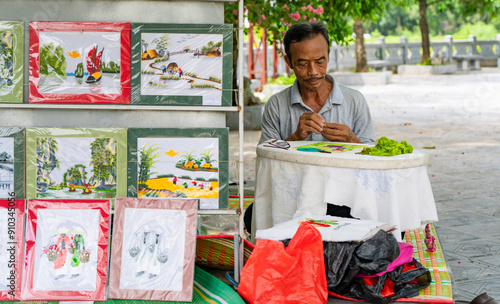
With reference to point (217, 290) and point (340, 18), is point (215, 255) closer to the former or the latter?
point (217, 290)

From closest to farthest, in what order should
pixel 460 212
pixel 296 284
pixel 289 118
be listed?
pixel 296 284, pixel 289 118, pixel 460 212

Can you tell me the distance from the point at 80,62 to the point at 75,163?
1.45 feet

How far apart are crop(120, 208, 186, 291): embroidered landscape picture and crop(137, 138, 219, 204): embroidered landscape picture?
0.11 metres

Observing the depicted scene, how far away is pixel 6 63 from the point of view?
282 cm

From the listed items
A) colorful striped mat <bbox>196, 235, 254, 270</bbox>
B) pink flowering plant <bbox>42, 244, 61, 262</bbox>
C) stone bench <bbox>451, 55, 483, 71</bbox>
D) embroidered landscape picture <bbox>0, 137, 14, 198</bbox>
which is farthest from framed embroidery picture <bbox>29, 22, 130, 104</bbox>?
stone bench <bbox>451, 55, 483, 71</bbox>

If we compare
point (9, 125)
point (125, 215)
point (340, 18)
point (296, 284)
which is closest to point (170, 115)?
point (125, 215)

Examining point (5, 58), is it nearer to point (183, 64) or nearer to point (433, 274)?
point (183, 64)

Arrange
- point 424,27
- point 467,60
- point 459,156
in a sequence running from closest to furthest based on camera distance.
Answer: point 459,156 < point 424,27 < point 467,60

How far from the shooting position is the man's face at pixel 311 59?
3.43 metres

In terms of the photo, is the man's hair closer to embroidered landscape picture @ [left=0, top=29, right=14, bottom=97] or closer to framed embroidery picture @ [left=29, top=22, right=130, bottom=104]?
framed embroidery picture @ [left=29, top=22, right=130, bottom=104]

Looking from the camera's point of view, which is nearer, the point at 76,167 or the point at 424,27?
the point at 76,167

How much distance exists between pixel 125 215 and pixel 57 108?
563 millimetres

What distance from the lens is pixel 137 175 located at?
9.37ft

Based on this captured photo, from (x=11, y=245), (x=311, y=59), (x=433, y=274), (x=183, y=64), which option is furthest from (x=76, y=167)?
(x=433, y=274)
